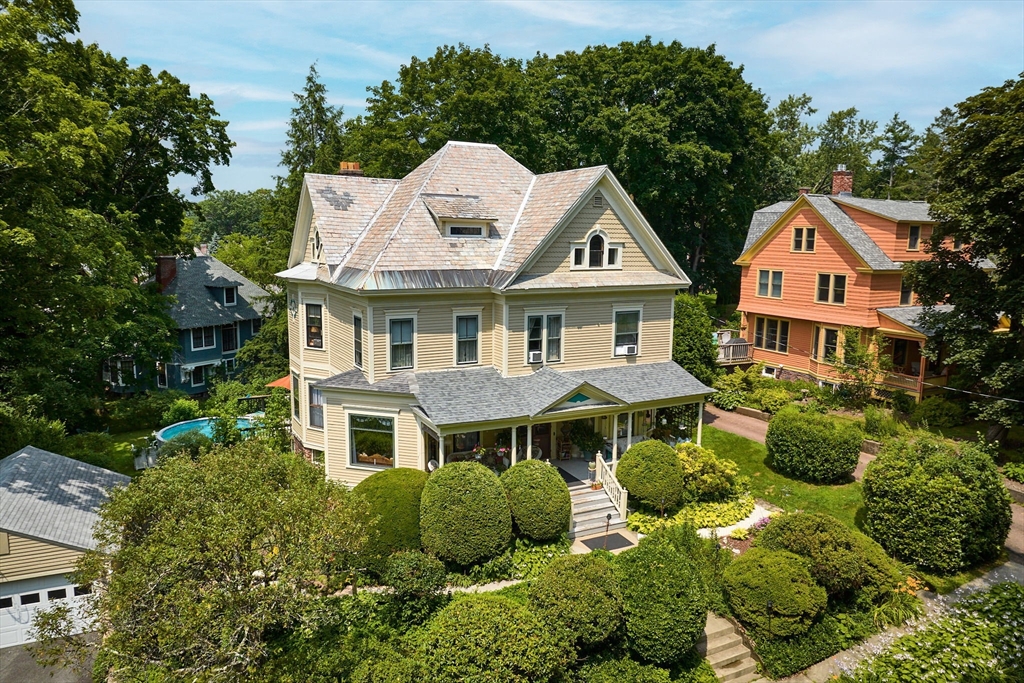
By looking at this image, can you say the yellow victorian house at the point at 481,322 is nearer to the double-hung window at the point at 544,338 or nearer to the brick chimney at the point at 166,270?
the double-hung window at the point at 544,338

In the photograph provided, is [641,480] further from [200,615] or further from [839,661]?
[200,615]

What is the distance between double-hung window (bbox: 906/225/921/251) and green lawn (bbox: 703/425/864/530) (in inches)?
588

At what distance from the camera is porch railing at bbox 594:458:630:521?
21.0 meters

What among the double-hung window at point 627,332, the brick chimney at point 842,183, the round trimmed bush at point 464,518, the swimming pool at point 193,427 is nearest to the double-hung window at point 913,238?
the brick chimney at point 842,183

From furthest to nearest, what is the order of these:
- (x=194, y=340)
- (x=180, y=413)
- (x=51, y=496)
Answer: (x=194, y=340)
(x=180, y=413)
(x=51, y=496)

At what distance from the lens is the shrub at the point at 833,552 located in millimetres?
16516

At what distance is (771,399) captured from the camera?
31469 mm

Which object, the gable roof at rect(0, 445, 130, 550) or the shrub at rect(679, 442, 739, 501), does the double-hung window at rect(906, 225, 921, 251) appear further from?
the gable roof at rect(0, 445, 130, 550)

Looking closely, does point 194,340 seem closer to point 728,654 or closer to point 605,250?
point 605,250

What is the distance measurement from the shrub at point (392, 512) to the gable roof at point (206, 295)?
991 inches

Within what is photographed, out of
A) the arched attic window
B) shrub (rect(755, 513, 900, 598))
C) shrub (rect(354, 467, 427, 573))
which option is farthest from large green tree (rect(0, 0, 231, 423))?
shrub (rect(755, 513, 900, 598))

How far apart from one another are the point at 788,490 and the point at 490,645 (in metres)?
14.3

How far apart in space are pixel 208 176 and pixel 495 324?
23162 millimetres

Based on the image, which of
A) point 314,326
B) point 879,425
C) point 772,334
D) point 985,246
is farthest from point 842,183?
point 314,326
